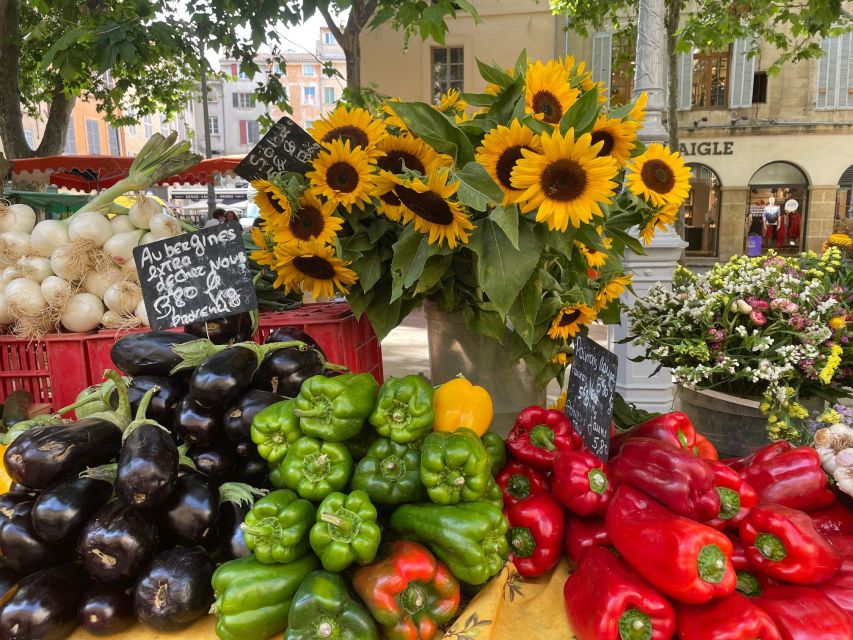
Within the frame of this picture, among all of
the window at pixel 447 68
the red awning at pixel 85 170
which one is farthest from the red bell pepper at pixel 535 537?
the window at pixel 447 68

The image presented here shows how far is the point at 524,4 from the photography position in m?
14.1

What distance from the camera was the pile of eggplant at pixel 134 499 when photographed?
1320mm

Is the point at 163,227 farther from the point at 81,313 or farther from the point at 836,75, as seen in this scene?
the point at 836,75

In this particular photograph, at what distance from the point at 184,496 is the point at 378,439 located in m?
0.48

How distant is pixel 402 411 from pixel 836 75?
2100 centimetres

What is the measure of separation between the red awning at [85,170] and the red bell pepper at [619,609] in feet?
24.2

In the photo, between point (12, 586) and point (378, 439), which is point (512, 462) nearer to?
point (378, 439)

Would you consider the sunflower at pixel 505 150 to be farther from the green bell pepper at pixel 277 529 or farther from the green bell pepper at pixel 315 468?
the green bell pepper at pixel 277 529

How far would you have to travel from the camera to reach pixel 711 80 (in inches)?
683

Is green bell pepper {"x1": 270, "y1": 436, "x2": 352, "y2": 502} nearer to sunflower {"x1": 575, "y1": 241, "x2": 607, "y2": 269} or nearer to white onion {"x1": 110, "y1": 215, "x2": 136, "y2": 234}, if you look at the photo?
sunflower {"x1": 575, "y1": 241, "x2": 607, "y2": 269}

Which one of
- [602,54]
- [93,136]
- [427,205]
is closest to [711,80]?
[602,54]

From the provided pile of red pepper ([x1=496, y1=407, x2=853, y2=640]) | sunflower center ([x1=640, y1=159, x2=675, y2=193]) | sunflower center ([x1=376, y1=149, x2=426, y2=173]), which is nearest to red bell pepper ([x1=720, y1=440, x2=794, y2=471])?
pile of red pepper ([x1=496, y1=407, x2=853, y2=640])

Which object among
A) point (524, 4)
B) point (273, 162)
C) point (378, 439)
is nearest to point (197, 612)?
point (378, 439)

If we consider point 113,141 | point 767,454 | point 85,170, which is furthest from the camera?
point 113,141
